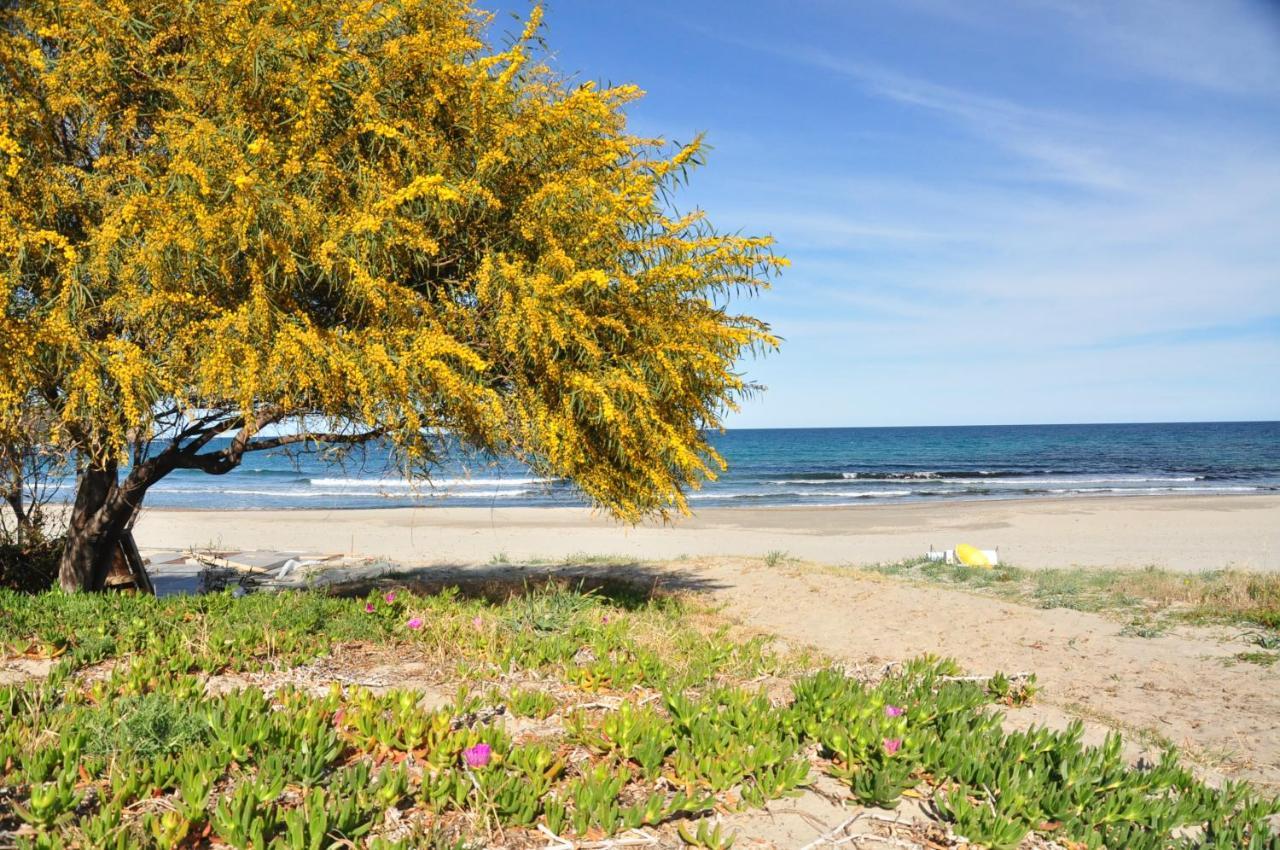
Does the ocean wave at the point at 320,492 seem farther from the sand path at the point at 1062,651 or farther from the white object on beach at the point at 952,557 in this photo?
the sand path at the point at 1062,651

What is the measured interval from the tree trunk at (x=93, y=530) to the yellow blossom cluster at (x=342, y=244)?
1.62m

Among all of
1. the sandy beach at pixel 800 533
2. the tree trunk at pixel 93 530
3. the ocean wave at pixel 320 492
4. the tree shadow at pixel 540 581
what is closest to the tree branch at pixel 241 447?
the tree trunk at pixel 93 530

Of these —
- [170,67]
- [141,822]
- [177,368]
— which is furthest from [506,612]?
[170,67]

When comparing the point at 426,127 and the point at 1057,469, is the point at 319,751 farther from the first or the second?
the point at 1057,469

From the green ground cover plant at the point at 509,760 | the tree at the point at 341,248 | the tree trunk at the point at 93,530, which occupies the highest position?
the tree at the point at 341,248

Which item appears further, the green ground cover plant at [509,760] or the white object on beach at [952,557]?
the white object on beach at [952,557]

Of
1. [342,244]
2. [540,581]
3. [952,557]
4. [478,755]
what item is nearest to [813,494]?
[952,557]

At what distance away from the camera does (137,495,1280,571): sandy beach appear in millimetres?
20047

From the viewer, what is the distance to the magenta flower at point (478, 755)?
3389 millimetres

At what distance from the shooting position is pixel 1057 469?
57594 millimetres

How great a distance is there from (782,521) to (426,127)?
2354 centimetres

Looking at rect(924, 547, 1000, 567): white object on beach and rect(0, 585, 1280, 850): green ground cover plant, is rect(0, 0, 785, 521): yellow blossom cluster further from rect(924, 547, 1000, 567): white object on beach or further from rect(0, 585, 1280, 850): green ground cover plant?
rect(924, 547, 1000, 567): white object on beach

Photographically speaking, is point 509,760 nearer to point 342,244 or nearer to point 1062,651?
point 342,244

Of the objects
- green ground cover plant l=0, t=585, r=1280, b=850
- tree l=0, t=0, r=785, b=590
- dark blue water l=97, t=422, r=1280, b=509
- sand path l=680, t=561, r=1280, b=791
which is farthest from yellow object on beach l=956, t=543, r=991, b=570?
green ground cover plant l=0, t=585, r=1280, b=850
